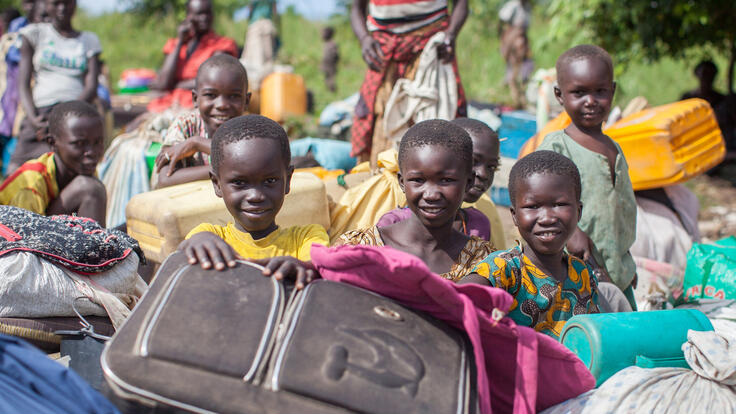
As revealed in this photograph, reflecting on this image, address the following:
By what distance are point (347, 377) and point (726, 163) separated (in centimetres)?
851

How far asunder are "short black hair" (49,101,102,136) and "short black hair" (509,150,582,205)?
2.42 meters

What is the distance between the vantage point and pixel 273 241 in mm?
2701

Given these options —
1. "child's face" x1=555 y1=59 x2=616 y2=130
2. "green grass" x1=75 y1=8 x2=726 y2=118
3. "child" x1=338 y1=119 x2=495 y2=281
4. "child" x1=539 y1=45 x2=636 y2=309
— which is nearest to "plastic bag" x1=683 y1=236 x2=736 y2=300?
"child" x1=539 y1=45 x2=636 y2=309

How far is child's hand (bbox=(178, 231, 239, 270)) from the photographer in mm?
2078

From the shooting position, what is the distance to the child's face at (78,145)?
3795 mm

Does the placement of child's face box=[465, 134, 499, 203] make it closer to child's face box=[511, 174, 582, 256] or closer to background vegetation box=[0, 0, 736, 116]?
child's face box=[511, 174, 582, 256]

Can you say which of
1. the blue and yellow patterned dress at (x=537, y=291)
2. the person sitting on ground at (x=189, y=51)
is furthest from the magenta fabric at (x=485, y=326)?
the person sitting on ground at (x=189, y=51)

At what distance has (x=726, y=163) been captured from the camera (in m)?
8.94

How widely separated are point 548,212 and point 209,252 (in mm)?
1279

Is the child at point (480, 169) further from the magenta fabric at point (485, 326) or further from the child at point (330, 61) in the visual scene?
the child at point (330, 61)

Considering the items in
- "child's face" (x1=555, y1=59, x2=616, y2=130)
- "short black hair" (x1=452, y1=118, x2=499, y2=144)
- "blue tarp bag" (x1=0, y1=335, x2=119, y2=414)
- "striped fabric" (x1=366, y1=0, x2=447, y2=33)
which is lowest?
"blue tarp bag" (x1=0, y1=335, x2=119, y2=414)

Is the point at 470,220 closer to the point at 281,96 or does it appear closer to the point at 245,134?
the point at 245,134

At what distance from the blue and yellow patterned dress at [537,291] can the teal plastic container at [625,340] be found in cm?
11

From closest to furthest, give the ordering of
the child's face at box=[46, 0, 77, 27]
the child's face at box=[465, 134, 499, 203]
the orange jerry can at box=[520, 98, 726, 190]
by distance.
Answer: the child's face at box=[465, 134, 499, 203] < the orange jerry can at box=[520, 98, 726, 190] < the child's face at box=[46, 0, 77, 27]
